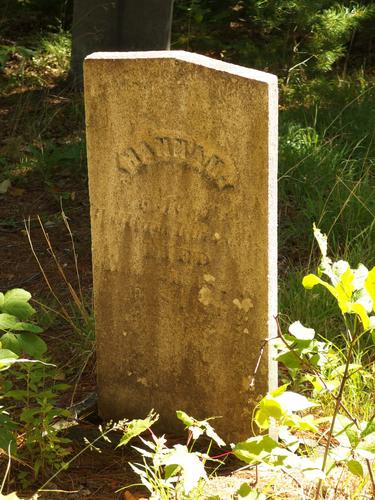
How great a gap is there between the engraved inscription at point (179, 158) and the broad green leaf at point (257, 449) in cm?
88

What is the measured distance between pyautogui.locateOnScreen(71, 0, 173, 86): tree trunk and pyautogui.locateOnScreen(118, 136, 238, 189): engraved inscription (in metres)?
3.69

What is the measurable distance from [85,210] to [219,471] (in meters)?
2.45

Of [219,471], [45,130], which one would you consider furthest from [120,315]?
[45,130]

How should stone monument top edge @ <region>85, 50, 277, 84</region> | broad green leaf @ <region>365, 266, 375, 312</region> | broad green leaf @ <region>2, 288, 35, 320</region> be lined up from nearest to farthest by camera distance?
1. broad green leaf @ <region>365, 266, 375, 312</region>
2. stone monument top edge @ <region>85, 50, 277, 84</region>
3. broad green leaf @ <region>2, 288, 35, 320</region>

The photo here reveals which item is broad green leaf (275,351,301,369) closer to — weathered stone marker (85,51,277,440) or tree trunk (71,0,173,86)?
weathered stone marker (85,51,277,440)

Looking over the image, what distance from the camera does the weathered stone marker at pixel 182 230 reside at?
2.75 metres

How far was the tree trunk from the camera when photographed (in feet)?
21.4

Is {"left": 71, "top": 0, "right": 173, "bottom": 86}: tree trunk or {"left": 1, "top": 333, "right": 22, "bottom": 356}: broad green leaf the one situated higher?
{"left": 71, "top": 0, "right": 173, "bottom": 86}: tree trunk

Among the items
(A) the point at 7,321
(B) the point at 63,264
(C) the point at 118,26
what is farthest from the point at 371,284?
(C) the point at 118,26

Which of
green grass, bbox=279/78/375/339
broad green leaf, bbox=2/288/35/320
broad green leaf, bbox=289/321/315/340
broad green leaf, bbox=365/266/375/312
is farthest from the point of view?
green grass, bbox=279/78/375/339

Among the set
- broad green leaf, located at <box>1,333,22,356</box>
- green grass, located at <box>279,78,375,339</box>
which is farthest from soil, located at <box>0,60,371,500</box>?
green grass, located at <box>279,78,375,339</box>

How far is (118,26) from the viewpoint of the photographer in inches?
262

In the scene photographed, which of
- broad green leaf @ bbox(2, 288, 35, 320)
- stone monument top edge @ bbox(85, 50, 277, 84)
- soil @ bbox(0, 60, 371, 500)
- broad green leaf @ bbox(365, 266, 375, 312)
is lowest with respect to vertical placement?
soil @ bbox(0, 60, 371, 500)

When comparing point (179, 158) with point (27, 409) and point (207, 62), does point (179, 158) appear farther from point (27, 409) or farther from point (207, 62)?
point (27, 409)
